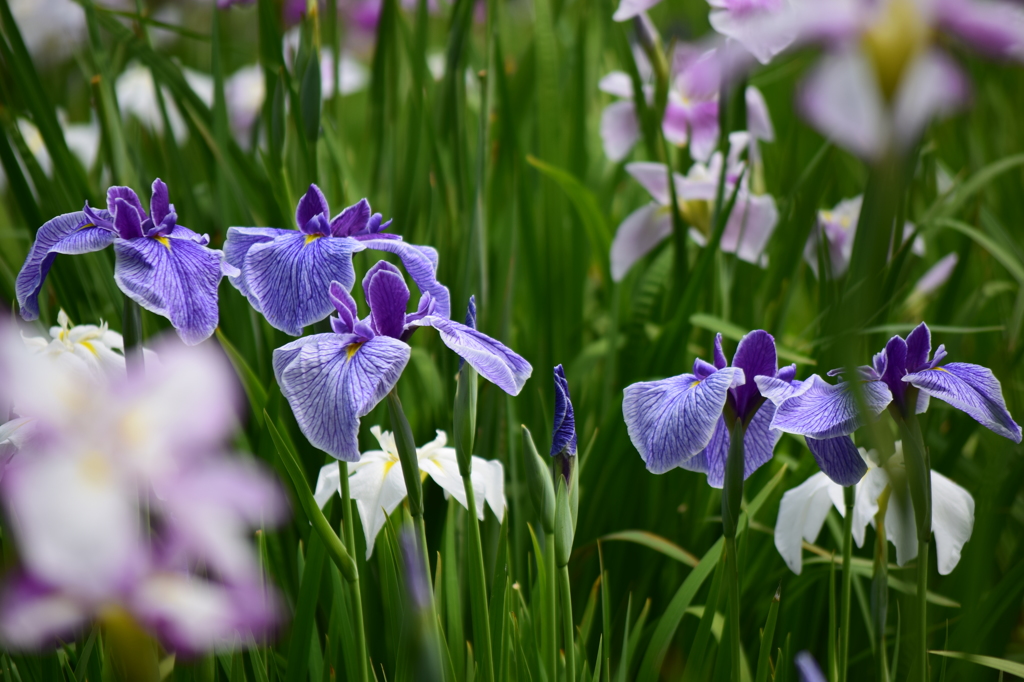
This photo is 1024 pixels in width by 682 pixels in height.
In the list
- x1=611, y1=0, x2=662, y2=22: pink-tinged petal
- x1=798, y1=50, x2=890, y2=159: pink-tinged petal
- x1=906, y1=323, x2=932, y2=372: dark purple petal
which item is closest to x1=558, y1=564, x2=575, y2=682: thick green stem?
x1=906, y1=323, x2=932, y2=372: dark purple petal

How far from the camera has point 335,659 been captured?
102 centimetres

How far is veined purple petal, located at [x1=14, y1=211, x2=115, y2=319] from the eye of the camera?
2.66ft

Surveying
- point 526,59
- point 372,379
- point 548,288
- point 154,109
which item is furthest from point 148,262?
point 154,109

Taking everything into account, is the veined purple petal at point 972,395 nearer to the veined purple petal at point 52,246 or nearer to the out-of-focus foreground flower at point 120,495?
the out-of-focus foreground flower at point 120,495

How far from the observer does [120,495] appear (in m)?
0.32

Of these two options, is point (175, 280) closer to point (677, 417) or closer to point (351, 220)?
point (351, 220)

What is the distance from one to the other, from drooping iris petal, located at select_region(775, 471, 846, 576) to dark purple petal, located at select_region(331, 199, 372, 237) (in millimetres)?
665

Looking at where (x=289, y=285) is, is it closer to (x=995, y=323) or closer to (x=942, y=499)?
(x=942, y=499)

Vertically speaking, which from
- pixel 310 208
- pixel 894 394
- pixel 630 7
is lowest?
pixel 894 394

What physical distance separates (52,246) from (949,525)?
3.60 feet

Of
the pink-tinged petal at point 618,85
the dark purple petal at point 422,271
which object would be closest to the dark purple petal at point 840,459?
the dark purple petal at point 422,271

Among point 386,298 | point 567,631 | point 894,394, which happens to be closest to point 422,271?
point 386,298

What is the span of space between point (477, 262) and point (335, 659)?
67 cm

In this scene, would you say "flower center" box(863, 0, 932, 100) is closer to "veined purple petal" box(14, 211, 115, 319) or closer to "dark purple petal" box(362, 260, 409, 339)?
"dark purple petal" box(362, 260, 409, 339)
